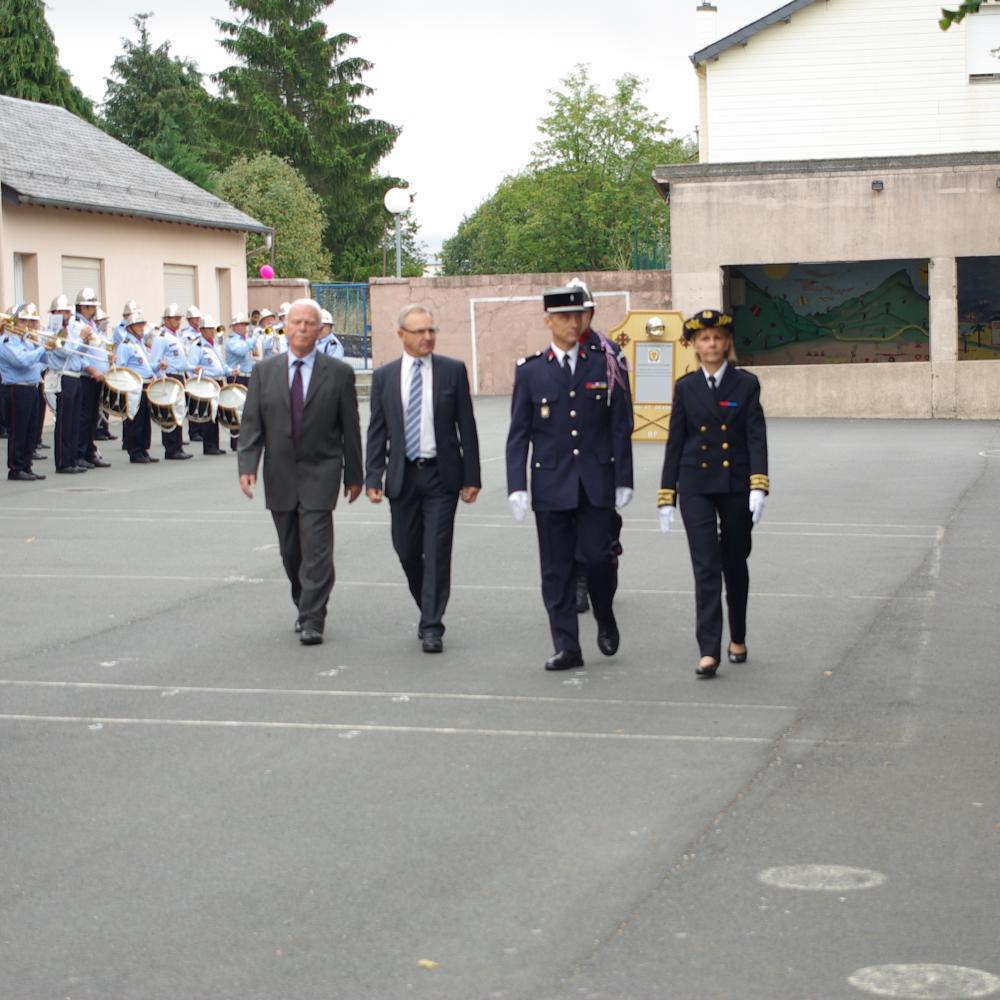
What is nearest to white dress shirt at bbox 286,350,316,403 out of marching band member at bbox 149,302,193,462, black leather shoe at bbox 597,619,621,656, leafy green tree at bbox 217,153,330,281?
black leather shoe at bbox 597,619,621,656

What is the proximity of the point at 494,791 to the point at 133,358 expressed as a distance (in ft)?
56.2

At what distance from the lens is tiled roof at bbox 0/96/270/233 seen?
3322 cm

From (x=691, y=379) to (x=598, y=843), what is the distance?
3.60m

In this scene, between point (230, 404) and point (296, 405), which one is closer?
point (296, 405)

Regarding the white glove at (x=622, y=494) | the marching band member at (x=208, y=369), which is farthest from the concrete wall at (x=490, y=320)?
the white glove at (x=622, y=494)

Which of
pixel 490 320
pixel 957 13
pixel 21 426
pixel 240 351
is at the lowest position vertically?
pixel 21 426

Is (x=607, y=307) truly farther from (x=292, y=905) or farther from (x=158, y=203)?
(x=292, y=905)

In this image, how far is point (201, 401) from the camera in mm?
24000

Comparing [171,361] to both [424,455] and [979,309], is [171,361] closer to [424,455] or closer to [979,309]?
[424,455]

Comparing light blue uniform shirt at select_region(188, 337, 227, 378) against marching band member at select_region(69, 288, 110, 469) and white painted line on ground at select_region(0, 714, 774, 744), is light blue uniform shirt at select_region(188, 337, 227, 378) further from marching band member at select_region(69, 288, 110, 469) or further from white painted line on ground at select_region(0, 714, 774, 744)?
white painted line on ground at select_region(0, 714, 774, 744)

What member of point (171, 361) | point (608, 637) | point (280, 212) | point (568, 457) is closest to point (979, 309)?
point (171, 361)

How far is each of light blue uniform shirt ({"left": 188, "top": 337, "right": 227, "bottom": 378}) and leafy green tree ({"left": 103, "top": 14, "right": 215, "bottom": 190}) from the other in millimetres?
48744

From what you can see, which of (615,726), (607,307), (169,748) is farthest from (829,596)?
(607,307)

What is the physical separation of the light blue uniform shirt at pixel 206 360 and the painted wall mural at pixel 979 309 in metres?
14.2
